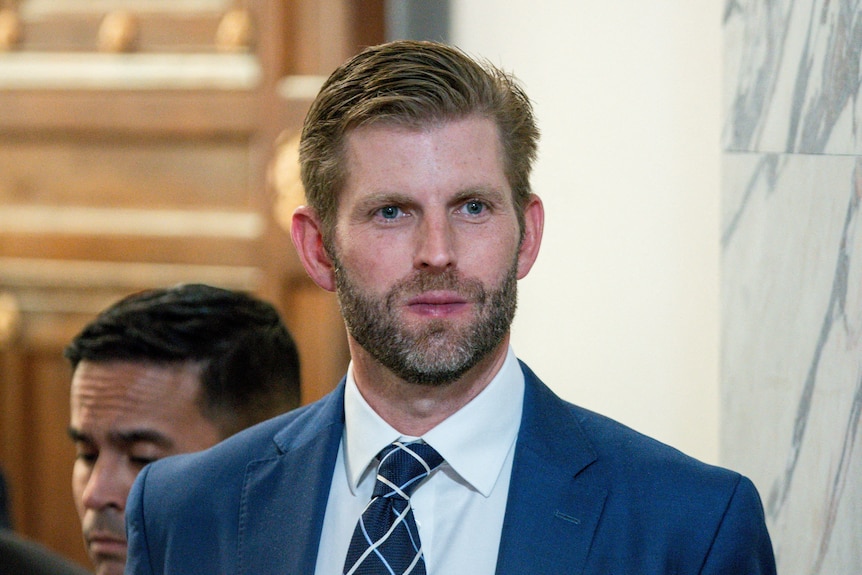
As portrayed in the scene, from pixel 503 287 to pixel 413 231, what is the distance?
0.10 metres

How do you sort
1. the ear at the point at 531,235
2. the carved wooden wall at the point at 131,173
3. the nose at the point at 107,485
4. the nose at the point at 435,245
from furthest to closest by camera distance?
the carved wooden wall at the point at 131,173 → the nose at the point at 107,485 → the ear at the point at 531,235 → the nose at the point at 435,245

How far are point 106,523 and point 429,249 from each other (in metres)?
0.71

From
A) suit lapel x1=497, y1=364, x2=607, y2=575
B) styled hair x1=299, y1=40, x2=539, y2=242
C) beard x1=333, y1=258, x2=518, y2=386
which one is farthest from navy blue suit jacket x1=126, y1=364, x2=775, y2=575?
styled hair x1=299, y1=40, x2=539, y2=242

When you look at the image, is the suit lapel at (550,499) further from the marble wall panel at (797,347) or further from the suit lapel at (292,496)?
the marble wall panel at (797,347)

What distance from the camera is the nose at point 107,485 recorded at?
68.3 inches

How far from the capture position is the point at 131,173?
8.95 feet

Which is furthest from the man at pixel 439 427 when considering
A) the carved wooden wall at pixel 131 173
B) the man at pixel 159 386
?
the carved wooden wall at pixel 131 173

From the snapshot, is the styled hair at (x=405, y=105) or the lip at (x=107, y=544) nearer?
the styled hair at (x=405, y=105)

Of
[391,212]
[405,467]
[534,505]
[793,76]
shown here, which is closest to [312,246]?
[391,212]

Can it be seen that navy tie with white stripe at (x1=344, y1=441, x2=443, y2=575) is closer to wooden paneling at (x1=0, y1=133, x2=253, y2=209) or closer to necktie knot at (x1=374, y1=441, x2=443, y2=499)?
necktie knot at (x1=374, y1=441, x2=443, y2=499)

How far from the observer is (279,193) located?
2.58 metres

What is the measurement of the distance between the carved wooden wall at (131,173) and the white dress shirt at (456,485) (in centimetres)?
115

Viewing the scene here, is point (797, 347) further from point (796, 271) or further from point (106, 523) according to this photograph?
point (106, 523)

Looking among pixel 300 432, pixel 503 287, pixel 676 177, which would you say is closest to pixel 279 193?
pixel 676 177
